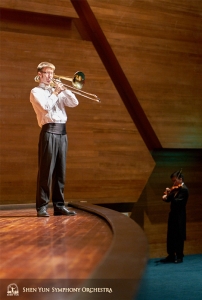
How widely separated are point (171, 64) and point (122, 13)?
43.8 inches

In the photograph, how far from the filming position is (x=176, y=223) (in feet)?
21.7

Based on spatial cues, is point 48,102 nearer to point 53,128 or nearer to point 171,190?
point 53,128

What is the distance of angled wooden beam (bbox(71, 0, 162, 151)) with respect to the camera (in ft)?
21.2

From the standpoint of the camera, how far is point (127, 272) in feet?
4.92

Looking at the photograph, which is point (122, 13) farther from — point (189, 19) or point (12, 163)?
point (12, 163)

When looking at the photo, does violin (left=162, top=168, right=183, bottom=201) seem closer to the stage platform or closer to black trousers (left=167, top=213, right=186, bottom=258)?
black trousers (left=167, top=213, right=186, bottom=258)

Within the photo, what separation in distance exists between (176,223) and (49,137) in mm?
3431

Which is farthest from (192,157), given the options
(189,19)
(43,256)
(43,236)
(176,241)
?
(43,256)

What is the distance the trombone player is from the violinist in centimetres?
306

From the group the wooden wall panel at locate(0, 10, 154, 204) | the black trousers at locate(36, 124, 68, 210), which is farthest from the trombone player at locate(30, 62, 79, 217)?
the wooden wall panel at locate(0, 10, 154, 204)

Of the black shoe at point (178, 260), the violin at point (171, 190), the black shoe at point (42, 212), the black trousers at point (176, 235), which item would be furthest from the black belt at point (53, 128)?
the black shoe at point (178, 260)

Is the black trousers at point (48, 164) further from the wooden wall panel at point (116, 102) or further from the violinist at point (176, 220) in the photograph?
the violinist at point (176, 220)

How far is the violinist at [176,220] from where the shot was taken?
6.55 metres

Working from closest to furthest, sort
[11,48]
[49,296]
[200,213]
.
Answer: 1. [49,296]
2. [11,48]
3. [200,213]
